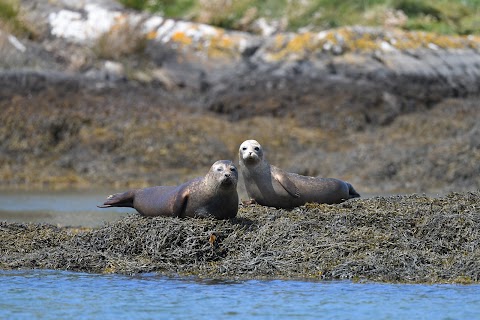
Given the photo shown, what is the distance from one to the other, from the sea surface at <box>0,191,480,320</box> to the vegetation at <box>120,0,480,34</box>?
13586mm

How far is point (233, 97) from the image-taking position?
741 inches

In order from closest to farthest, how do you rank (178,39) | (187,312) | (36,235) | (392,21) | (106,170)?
(187,312), (36,235), (106,170), (178,39), (392,21)

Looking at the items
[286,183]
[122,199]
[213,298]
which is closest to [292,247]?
[286,183]

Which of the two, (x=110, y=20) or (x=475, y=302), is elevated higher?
(x=110, y=20)

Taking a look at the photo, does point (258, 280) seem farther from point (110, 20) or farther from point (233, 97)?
point (110, 20)

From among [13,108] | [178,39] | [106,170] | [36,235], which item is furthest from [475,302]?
[178,39]

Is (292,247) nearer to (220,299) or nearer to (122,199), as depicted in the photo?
(220,299)

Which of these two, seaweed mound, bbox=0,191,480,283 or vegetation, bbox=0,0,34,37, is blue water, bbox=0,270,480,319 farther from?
vegetation, bbox=0,0,34,37

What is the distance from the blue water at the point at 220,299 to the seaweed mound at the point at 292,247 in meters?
0.22

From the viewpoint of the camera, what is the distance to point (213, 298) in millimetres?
7320

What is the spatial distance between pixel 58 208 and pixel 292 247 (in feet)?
18.0

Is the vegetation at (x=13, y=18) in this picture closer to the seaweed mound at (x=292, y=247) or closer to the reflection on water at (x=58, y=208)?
the reflection on water at (x=58, y=208)

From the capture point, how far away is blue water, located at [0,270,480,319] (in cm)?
688

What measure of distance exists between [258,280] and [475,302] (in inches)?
66.1
